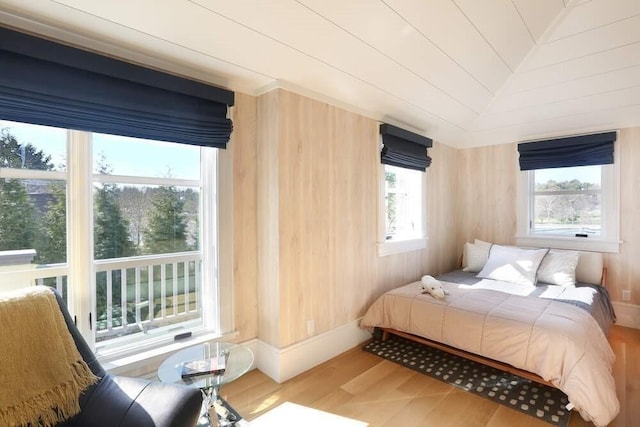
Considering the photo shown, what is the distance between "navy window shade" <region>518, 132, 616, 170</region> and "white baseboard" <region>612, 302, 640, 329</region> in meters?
1.48

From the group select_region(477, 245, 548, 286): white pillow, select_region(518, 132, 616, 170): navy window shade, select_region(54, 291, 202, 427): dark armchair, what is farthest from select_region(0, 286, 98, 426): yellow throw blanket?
select_region(518, 132, 616, 170): navy window shade

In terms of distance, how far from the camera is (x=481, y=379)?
2283mm

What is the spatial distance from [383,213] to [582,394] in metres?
1.89

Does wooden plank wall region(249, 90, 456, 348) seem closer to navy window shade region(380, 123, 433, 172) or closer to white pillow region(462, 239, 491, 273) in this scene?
navy window shade region(380, 123, 433, 172)

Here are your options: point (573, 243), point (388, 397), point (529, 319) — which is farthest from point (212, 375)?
point (573, 243)

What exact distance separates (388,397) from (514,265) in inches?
78.5

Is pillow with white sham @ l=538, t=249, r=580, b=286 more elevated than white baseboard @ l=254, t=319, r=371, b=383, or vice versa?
pillow with white sham @ l=538, t=249, r=580, b=286

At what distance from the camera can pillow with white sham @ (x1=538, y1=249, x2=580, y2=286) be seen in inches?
118

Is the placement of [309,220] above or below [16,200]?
below

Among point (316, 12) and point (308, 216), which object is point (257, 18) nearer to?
point (316, 12)

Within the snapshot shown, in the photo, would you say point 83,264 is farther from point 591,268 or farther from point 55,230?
point 591,268

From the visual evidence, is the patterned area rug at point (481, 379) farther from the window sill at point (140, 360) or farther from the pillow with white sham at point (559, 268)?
the window sill at point (140, 360)

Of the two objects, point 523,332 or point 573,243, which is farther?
point 573,243

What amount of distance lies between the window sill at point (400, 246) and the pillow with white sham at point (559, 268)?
1166 mm
